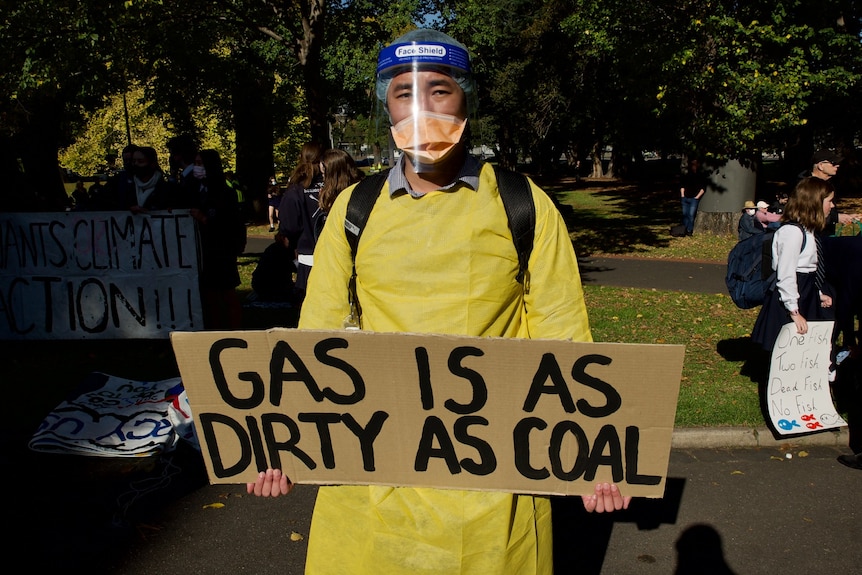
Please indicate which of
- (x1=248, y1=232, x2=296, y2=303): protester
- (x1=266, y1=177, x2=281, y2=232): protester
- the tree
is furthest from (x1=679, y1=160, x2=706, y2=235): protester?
the tree

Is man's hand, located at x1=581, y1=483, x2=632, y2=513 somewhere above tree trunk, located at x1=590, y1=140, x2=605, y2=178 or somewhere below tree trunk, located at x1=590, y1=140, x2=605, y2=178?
above

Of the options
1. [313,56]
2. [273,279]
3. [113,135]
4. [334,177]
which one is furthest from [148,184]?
[113,135]

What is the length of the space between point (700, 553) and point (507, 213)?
2653 millimetres

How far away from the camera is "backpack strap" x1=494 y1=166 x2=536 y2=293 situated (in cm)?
205

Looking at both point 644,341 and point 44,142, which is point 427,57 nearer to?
point 644,341

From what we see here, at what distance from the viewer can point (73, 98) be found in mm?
17469

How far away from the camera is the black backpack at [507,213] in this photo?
205cm

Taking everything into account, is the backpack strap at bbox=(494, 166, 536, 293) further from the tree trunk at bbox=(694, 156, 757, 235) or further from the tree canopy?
the tree trunk at bbox=(694, 156, 757, 235)

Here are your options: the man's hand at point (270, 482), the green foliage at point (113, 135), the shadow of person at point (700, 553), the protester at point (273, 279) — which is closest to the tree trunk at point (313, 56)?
the protester at point (273, 279)

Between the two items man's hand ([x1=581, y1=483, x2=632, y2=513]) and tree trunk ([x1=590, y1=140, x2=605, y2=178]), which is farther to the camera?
tree trunk ([x1=590, y1=140, x2=605, y2=178])

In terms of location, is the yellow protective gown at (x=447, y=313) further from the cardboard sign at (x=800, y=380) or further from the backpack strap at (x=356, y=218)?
the cardboard sign at (x=800, y=380)

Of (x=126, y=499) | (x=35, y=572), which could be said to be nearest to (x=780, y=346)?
(x=126, y=499)

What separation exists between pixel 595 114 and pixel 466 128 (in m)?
31.8

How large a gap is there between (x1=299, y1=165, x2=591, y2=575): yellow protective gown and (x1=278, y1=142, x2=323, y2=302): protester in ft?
14.8
